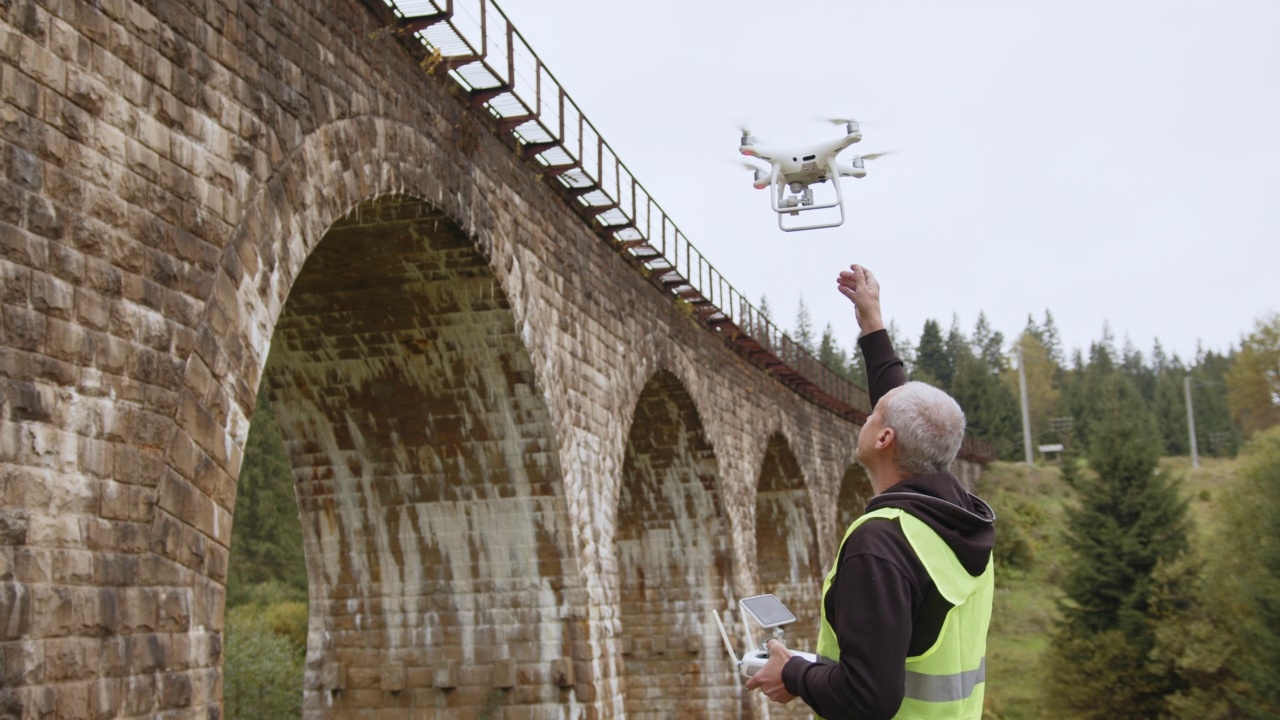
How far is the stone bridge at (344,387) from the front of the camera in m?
5.59

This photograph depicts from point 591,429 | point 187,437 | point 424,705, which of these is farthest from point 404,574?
point 187,437

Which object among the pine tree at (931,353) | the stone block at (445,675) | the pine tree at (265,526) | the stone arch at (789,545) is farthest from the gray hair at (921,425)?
the pine tree at (931,353)

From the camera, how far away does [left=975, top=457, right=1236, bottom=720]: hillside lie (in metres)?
32.2

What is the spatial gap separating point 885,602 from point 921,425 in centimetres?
53

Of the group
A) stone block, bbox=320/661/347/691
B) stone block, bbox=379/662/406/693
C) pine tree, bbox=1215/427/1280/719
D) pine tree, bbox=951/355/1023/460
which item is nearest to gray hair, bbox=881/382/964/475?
stone block, bbox=379/662/406/693

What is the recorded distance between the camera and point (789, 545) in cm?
2744

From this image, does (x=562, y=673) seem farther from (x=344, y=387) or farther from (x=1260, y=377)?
(x=1260, y=377)

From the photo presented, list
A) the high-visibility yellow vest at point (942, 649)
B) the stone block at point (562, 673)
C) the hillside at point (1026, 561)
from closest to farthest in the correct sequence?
the high-visibility yellow vest at point (942, 649)
the stone block at point (562, 673)
the hillside at point (1026, 561)

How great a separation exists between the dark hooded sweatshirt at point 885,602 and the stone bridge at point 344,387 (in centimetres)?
368

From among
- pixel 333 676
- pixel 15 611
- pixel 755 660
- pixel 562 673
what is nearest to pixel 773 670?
pixel 755 660

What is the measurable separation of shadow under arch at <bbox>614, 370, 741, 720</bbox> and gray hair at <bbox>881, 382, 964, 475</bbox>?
52.7 feet

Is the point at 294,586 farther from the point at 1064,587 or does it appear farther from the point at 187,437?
the point at 187,437

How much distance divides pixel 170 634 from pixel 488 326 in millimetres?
5853

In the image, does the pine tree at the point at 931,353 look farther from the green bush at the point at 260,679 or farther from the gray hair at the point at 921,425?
the gray hair at the point at 921,425
